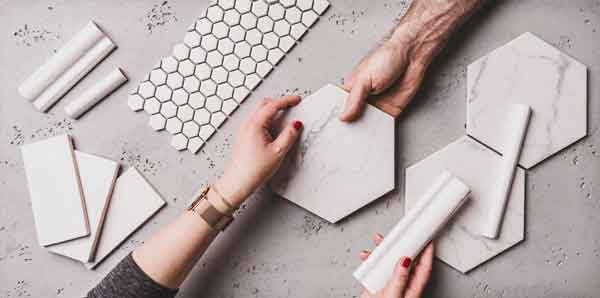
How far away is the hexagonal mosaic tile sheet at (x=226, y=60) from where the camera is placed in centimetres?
110

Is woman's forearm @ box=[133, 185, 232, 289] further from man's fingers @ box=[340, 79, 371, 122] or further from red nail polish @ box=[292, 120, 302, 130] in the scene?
man's fingers @ box=[340, 79, 371, 122]

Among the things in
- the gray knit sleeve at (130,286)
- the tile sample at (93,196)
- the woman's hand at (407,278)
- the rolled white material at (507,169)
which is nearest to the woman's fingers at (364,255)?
the woman's hand at (407,278)

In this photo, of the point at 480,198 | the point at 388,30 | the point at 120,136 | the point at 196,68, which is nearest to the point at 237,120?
the point at 196,68

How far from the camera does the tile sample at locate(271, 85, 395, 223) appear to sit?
105 cm

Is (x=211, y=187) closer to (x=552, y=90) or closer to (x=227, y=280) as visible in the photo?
(x=227, y=280)

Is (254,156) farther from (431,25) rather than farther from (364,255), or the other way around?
(431,25)

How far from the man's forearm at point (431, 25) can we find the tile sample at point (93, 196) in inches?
26.7

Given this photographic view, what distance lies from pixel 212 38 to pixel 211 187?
1.12ft

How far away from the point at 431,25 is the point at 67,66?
2.62 ft

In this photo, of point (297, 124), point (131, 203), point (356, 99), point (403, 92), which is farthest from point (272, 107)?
point (131, 203)

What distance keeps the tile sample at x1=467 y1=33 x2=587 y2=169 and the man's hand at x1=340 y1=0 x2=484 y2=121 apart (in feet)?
0.33

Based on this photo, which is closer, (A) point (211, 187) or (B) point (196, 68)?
(A) point (211, 187)

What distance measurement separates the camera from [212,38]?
1110 mm

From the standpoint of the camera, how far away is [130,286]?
917mm
